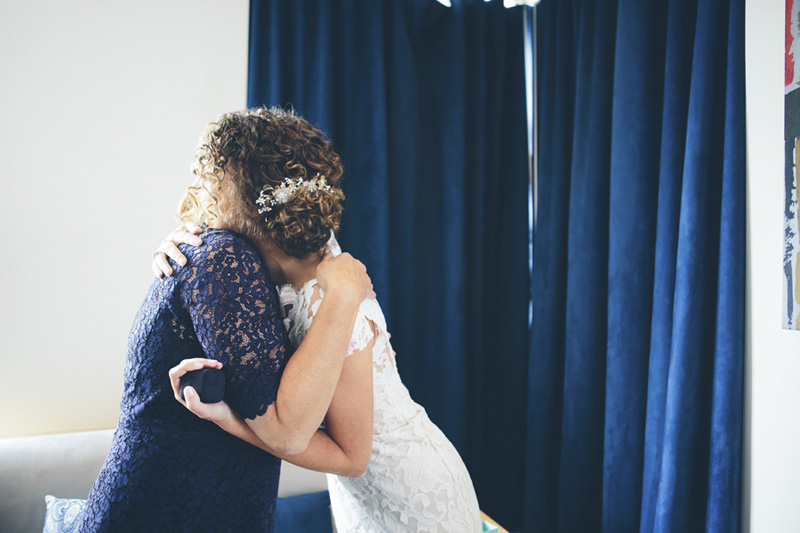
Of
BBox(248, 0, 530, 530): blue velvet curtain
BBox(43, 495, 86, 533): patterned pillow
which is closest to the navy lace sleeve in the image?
BBox(43, 495, 86, 533): patterned pillow

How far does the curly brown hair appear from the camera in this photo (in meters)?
0.86

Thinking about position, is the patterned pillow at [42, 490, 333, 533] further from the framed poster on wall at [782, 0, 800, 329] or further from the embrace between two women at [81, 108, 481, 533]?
the framed poster on wall at [782, 0, 800, 329]

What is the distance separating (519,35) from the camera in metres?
2.41

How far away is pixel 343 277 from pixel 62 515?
103 cm

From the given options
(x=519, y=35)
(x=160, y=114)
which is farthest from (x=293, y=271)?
(x=519, y=35)

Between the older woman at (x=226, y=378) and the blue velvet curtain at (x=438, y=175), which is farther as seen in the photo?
the blue velvet curtain at (x=438, y=175)

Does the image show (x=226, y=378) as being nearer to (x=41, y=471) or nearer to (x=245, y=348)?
(x=245, y=348)

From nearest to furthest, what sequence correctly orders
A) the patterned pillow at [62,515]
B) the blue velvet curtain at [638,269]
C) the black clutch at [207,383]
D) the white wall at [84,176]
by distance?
the black clutch at [207,383] → the patterned pillow at [62,515] → the blue velvet curtain at [638,269] → the white wall at [84,176]

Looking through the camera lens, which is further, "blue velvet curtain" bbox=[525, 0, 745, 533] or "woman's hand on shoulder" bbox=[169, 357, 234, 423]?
"blue velvet curtain" bbox=[525, 0, 745, 533]

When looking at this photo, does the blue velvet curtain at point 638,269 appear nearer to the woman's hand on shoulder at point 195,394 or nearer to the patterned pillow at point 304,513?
the patterned pillow at point 304,513

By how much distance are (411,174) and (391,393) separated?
1.29m

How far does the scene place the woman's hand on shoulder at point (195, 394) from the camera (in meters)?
0.73

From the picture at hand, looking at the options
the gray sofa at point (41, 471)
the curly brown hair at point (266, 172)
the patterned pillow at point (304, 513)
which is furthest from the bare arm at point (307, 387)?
the gray sofa at point (41, 471)

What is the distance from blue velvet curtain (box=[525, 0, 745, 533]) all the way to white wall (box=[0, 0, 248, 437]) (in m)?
1.48
